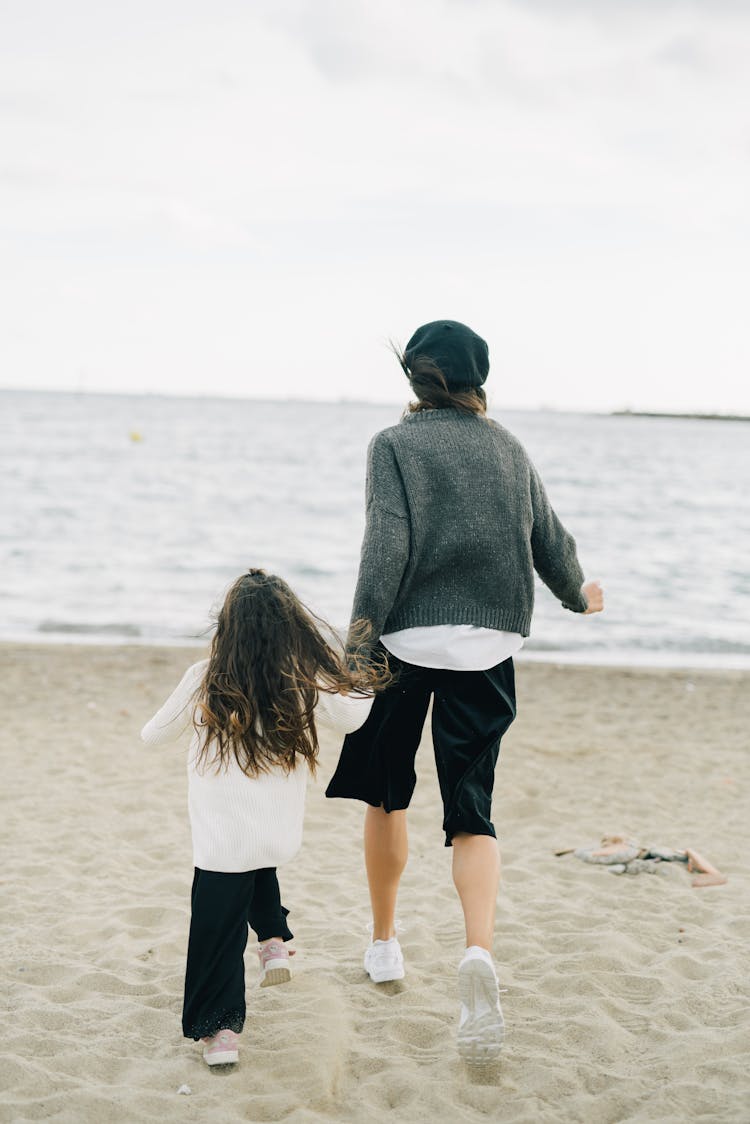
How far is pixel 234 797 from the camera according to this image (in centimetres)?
258

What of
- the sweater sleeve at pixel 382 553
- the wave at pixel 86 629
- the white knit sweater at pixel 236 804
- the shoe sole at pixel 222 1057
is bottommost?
the wave at pixel 86 629

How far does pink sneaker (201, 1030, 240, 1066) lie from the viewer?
8.50 ft

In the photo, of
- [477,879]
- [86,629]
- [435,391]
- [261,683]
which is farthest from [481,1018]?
[86,629]

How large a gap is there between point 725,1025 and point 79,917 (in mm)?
2196

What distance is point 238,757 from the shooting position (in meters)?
2.57

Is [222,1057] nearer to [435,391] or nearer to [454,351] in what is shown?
[435,391]

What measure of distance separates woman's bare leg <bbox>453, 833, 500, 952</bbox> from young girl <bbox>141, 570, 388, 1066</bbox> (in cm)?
44

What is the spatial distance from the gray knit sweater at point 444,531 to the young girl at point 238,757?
0.21 meters

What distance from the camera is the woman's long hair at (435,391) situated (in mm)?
2781

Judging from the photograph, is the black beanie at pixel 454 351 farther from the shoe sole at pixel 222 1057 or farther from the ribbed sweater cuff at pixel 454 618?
the shoe sole at pixel 222 1057

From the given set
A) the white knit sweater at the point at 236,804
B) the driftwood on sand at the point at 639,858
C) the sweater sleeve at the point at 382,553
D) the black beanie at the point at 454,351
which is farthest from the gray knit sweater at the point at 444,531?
the driftwood on sand at the point at 639,858

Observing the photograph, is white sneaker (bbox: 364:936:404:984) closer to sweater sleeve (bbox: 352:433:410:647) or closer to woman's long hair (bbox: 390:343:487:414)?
sweater sleeve (bbox: 352:433:410:647)

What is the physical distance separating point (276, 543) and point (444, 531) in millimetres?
16629

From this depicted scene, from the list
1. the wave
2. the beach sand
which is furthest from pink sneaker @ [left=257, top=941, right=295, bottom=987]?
the wave
